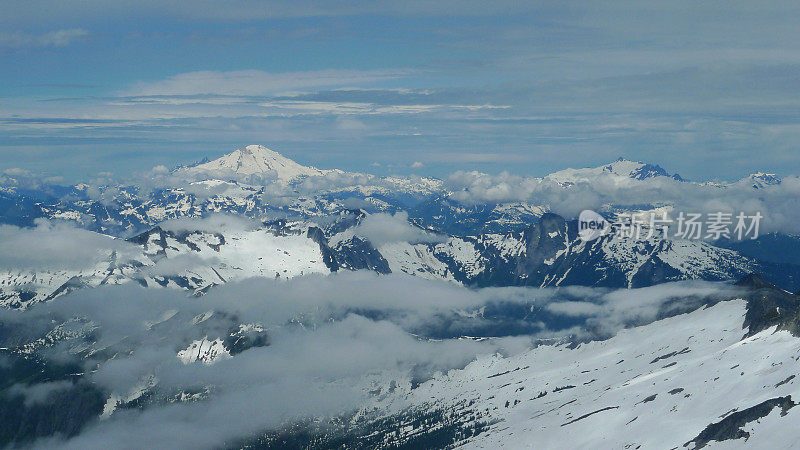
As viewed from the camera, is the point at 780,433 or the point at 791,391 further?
the point at 791,391

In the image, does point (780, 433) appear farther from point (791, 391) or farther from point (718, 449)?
point (791, 391)

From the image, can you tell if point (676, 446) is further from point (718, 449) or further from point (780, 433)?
point (780, 433)

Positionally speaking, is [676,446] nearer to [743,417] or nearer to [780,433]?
[743,417]

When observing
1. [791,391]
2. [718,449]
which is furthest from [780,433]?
[791,391]

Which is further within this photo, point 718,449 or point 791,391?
point 791,391

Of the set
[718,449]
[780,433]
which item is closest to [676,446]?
[718,449]

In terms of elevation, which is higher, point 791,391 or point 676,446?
point 791,391

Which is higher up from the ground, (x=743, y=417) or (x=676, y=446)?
(x=743, y=417)
